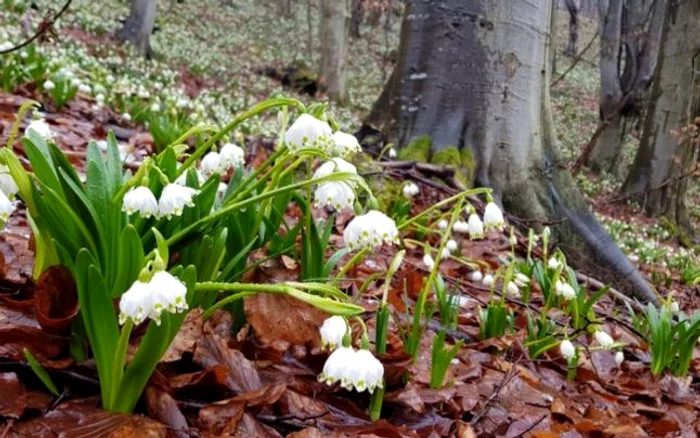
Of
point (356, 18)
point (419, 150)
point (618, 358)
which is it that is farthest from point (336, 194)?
point (356, 18)

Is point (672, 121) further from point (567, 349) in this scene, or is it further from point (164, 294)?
point (164, 294)

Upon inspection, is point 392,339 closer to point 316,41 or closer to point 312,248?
point 312,248

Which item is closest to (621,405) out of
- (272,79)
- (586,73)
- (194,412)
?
(194,412)

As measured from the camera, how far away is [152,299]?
1002mm

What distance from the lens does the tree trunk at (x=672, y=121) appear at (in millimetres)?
10195

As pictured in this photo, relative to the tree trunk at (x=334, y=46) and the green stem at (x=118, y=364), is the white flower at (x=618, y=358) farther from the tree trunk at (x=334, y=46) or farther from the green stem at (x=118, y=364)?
the tree trunk at (x=334, y=46)

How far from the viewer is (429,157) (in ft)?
12.8

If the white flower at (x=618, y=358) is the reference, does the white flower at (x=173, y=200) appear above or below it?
above

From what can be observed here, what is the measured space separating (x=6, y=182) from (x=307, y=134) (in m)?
0.57

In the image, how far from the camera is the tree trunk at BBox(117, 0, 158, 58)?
12031mm

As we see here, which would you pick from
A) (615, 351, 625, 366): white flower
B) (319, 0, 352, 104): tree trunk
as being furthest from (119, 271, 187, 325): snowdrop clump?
(319, 0, 352, 104): tree trunk

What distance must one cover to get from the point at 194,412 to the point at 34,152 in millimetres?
590

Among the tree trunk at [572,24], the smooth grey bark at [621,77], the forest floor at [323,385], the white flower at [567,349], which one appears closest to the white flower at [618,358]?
the forest floor at [323,385]

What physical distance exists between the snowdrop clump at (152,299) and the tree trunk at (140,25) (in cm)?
1186
